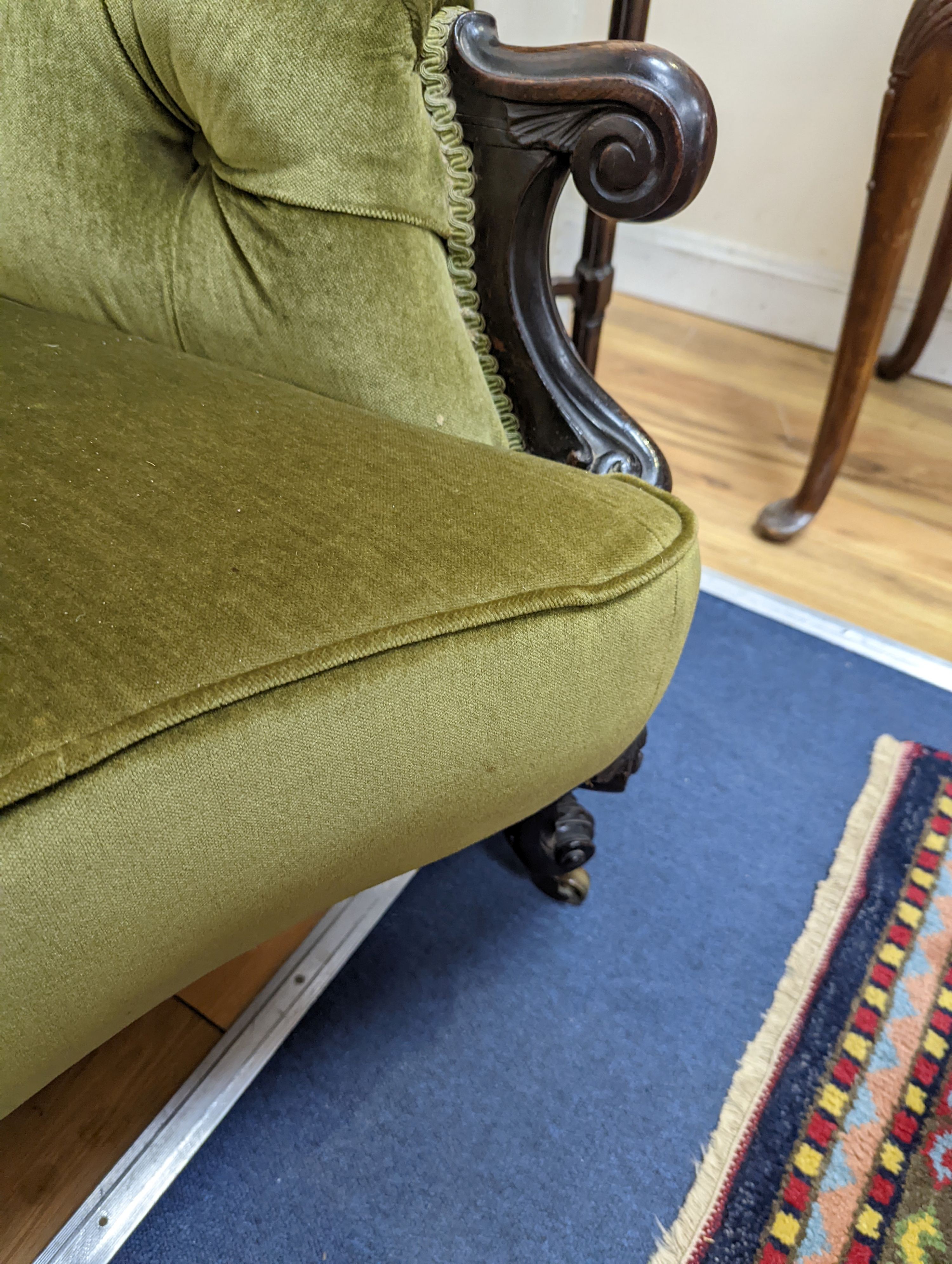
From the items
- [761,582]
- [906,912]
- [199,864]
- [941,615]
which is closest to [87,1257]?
[199,864]

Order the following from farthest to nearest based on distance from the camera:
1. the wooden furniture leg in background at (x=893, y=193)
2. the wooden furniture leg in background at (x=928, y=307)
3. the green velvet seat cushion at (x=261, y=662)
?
1. the wooden furniture leg in background at (x=928, y=307)
2. the wooden furniture leg in background at (x=893, y=193)
3. the green velvet seat cushion at (x=261, y=662)

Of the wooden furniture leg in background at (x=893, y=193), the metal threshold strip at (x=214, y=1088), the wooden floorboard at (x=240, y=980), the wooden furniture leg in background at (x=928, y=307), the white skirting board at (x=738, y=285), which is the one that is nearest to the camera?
the metal threshold strip at (x=214, y=1088)

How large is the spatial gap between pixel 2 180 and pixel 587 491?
479mm

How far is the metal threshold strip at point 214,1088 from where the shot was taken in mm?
590

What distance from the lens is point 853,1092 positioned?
67cm

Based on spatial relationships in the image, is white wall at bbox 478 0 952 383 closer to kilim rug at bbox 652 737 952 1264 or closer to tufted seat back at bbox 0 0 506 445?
tufted seat back at bbox 0 0 506 445

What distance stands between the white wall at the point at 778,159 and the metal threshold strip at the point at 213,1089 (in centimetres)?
124

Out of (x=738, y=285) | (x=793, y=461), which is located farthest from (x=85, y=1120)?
(x=738, y=285)

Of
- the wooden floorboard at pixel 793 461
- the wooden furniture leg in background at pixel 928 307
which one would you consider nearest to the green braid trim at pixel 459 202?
the wooden floorboard at pixel 793 461

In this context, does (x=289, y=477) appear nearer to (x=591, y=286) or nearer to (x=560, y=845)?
(x=560, y=845)

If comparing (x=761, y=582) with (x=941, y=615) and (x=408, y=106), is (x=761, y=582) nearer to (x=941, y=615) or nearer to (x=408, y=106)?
(x=941, y=615)

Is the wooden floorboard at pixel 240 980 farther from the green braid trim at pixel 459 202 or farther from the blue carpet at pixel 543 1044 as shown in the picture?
the green braid trim at pixel 459 202

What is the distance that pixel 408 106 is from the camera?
0.53 metres

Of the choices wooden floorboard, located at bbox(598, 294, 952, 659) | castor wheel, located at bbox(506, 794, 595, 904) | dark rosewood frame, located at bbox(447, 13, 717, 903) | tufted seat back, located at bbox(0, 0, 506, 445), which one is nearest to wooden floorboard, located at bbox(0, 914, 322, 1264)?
castor wheel, located at bbox(506, 794, 595, 904)
